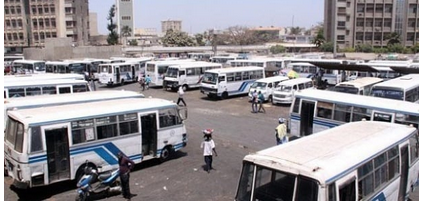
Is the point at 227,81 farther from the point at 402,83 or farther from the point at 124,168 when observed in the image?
the point at 124,168

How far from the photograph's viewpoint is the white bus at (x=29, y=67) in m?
45.0

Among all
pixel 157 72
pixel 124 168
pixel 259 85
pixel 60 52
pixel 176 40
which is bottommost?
pixel 124 168

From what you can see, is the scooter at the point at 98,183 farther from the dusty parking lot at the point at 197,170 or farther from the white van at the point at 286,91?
the white van at the point at 286,91

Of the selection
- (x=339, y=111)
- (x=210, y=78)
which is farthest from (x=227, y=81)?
(x=339, y=111)

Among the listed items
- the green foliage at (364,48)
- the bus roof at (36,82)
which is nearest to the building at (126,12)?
the green foliage at (364,48)

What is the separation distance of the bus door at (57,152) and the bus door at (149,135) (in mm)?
2758

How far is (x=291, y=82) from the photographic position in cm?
2823

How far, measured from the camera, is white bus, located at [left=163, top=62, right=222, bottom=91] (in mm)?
33062

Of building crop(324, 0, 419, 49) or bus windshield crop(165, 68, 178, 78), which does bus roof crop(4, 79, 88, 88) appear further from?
building crop(324, 0, 419, 49)

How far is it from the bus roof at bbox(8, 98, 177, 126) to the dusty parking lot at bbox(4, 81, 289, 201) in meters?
2.11

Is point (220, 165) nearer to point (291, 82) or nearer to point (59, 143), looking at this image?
point (59, 143)

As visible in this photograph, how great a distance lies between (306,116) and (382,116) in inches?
124

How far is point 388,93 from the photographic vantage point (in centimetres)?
2089

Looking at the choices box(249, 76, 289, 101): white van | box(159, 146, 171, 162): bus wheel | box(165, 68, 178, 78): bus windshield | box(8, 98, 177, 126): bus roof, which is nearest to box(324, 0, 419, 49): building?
box(165, 68, 178, 78): bus windshield
